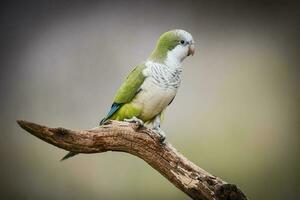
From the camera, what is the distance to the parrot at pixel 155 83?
2.15 meters

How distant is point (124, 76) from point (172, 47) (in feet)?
1.45

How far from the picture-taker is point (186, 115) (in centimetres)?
261

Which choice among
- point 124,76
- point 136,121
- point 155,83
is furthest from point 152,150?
point 124,76

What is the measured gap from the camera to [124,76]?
8.38ft

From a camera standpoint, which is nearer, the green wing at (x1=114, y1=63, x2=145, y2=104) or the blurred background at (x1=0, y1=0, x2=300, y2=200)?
the green wing at (x1=114, y1=63, x2=145, y2=104)

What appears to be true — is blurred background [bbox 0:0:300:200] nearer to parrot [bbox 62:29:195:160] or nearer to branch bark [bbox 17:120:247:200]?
parrot [bbox 62:29:195:160]

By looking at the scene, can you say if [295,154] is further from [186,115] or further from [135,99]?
[135,99]

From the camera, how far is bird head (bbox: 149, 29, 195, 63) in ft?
7.20

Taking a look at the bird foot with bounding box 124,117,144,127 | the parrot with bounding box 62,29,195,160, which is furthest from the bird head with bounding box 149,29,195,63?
the bird foot with bounding box 124,117,144,127

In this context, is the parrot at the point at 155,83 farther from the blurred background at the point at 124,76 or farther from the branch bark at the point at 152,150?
the blurred background at the point at 124,76

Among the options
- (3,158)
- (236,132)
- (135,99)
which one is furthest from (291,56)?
(3,158)

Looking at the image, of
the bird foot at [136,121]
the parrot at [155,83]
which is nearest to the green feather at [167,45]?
the parrot at [155,83]

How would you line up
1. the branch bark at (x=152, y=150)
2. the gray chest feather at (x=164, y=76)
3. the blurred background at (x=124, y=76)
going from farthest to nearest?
1. the blurred background at (x=124, y=76)
2. the gray chest feather at (x=164, y=76)
3. the branch bark at (x=152, y=150)

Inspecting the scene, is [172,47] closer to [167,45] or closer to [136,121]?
[167,45]
